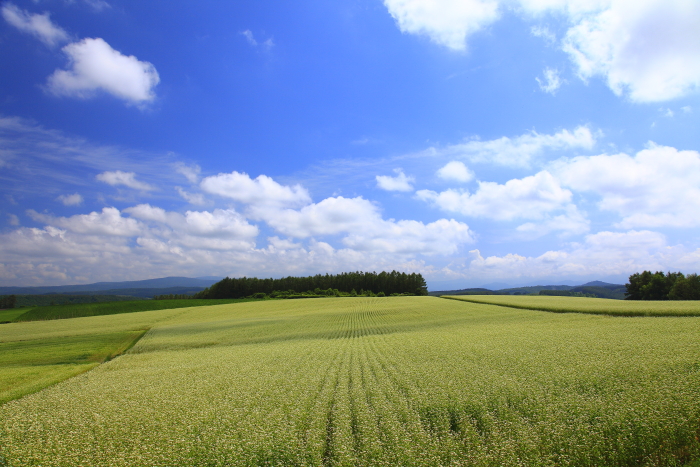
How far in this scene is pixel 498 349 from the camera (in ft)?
55.9

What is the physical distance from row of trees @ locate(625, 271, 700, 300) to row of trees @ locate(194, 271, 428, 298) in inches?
2437

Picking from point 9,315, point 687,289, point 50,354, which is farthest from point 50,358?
point 687,289

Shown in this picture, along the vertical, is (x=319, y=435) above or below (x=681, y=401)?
below

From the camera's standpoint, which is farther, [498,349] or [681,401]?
[498,349]

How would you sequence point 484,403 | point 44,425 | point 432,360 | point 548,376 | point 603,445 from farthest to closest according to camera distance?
point 432,360, point 548,376, point 44,425, point 484,403, point 603,445

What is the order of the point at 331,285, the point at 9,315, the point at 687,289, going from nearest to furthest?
the point at 687,289, the point at 9,315, the point at 331,285

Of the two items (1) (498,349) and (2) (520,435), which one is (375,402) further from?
(1) (498,349)

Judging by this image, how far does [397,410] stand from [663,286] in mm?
104136

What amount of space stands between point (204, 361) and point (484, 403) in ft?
55.1

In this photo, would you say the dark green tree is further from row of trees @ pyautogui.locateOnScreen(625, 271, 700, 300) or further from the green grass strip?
the green grass strip

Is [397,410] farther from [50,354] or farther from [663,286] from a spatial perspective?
[663,286]

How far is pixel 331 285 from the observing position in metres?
131

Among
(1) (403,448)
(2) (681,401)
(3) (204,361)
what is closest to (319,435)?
(1) (403,448)

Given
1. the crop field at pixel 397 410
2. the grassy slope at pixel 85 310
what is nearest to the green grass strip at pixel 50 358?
the crop field at pixel 397 410
